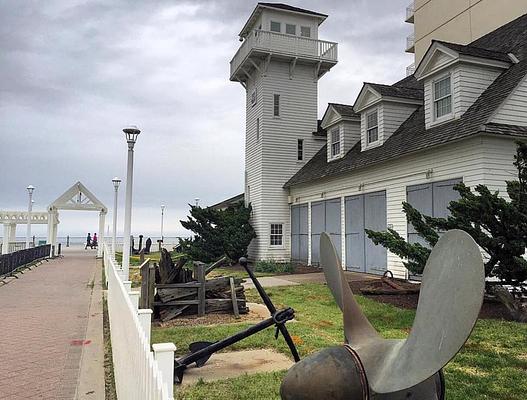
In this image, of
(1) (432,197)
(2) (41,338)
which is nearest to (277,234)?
(1) (432,197)

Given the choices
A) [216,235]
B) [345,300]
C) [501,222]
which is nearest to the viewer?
[345,300]

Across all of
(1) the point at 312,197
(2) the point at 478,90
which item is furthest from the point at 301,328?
(1) the point at 312,197

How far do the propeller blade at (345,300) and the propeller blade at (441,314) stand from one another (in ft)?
1.41

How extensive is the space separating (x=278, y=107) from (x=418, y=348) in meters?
22.0

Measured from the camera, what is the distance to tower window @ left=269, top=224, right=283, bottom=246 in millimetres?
22688

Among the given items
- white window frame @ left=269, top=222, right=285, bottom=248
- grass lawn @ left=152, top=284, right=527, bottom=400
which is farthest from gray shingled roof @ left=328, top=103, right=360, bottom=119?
grass lawn @ left=152, top=284, right=527, bottom=400

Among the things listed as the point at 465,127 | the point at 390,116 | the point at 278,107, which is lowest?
the point at 465,127

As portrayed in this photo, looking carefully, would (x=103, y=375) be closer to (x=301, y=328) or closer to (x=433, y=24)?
(x=301, y=328)

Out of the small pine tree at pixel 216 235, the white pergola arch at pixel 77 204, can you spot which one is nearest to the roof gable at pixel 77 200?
the white pergola arch at pixel 77 204

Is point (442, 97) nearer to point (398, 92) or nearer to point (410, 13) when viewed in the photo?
point (398, 92)

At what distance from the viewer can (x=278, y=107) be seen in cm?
2302

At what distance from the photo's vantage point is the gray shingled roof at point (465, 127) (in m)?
11.5

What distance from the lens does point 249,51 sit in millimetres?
22719

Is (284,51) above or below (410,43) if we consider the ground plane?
below
